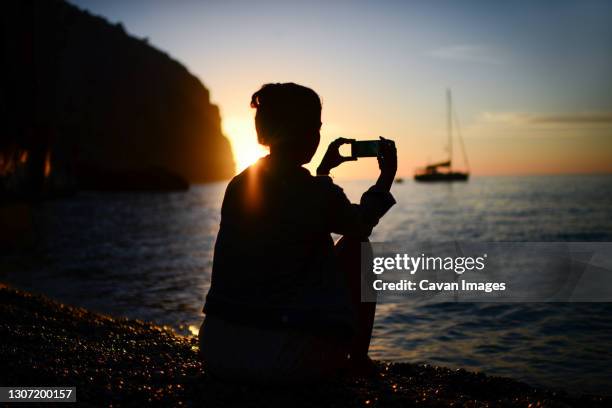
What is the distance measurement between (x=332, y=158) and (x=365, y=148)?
0.67 ft

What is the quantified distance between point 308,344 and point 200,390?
0.84 metres

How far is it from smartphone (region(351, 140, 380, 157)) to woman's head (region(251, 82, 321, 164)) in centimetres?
46

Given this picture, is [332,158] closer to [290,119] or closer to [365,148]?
[365,148]

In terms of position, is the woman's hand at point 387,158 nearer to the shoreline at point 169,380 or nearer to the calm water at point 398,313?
the shoreline at point 169,380

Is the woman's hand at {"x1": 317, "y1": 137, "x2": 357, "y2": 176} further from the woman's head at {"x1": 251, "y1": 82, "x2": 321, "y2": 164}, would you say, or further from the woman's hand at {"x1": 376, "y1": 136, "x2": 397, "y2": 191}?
the woman's head at {"x1": 251, "y1": 82, "x2": 321, "y2": 164}

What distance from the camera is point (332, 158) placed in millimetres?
2867

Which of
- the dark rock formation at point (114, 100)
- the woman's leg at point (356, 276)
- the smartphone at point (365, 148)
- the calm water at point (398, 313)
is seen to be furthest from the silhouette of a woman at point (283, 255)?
the dark rock formation at point (114, 100)

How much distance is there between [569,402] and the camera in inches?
153

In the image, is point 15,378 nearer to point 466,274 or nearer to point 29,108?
point 466,274

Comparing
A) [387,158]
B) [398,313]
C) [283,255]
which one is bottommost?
[398,313]

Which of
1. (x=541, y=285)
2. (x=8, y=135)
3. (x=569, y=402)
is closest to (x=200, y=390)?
(x=569, y=402)

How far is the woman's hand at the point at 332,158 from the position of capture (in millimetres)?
2852

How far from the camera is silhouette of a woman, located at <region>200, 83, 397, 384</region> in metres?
2.29

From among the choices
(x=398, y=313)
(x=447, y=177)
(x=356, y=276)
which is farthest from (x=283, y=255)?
(x=447, y=177)
